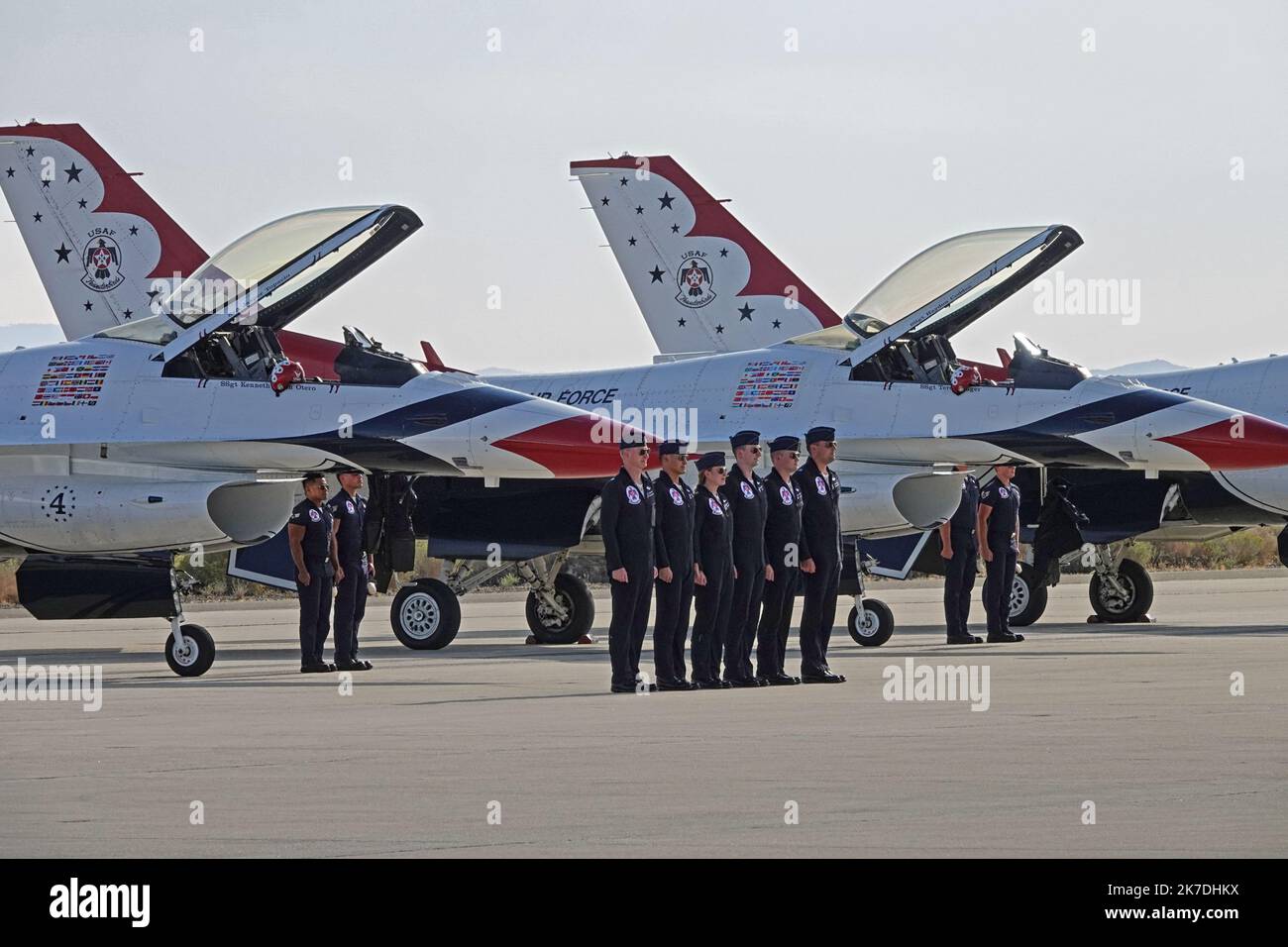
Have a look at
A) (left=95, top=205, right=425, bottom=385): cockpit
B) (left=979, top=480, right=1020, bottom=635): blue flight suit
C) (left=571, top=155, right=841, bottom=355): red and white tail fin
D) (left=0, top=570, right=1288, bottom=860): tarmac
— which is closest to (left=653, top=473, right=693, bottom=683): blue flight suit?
(left=0, top=570, right=1288, bottom=860): tarmac

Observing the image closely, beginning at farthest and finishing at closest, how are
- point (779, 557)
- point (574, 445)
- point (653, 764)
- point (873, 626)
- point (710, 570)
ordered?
point (873, 626)
point (574, 445)
point (779, 557)
point (710, 570)
point (653, 764)

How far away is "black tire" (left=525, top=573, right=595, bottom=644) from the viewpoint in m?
20.0

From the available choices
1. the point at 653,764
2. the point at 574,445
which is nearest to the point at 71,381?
the point at 574,445

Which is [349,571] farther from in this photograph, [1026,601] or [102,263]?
[102,263]

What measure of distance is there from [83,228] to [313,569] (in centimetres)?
995

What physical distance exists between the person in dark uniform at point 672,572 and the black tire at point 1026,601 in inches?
355

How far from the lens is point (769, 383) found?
65.5 feet

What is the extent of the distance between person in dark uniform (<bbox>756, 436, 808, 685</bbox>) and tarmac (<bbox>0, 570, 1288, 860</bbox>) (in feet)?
1.51

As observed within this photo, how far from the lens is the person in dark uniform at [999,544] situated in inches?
732

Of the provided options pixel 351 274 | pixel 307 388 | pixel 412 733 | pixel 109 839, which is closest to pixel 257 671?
pixel 307 388

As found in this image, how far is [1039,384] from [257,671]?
7511mm

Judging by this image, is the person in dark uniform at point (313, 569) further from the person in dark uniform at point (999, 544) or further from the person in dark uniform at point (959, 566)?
the person in dark uniform at point (999, 544)

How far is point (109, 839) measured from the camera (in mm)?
7070

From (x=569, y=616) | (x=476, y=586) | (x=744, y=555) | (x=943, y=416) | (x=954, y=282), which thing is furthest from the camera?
(x=569, y=616)
